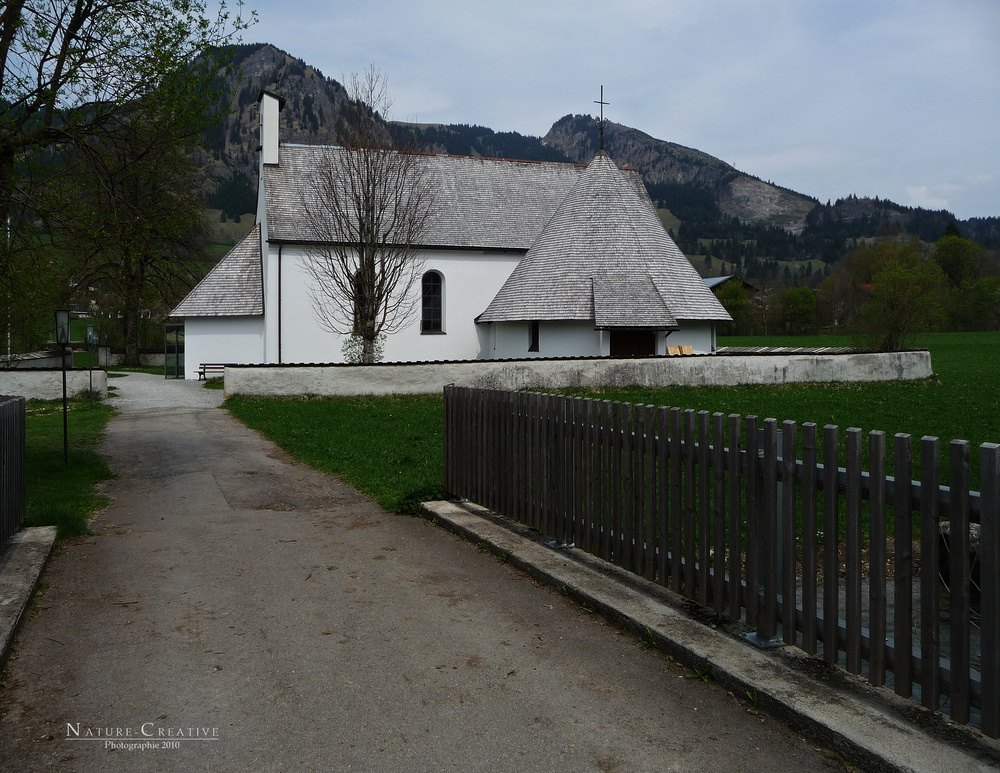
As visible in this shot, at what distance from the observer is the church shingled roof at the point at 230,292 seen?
35062 millimetres

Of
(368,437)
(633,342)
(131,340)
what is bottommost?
(368,437)

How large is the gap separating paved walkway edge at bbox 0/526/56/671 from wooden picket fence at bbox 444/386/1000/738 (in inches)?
152

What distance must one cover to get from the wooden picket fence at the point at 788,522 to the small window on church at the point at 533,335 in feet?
78.9

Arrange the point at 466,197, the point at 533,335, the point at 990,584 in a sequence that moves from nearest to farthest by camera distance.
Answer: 1. the point at 990,584
2. the point at 533,335
3. the point at 466,197

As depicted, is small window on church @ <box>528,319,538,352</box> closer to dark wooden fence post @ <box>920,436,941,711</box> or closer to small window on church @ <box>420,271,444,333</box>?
small window on church @ <box>420,271,444,333</box>

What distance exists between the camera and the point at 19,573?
6.19 metres

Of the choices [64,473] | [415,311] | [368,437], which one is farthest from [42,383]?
[64,473]

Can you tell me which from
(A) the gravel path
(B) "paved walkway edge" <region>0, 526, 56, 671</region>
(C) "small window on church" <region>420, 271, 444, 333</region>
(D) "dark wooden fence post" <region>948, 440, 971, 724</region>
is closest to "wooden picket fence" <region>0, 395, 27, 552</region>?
(B) "paved walkway edge" <region>0, 526, 56, 671</region>

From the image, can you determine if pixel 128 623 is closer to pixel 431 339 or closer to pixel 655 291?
pixel 655 291

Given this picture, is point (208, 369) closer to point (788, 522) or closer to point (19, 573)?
point (19, 573)

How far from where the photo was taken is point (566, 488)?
269 inches

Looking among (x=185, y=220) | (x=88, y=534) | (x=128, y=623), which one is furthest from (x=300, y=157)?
(x=128, y=623)

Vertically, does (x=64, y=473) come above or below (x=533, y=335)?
below

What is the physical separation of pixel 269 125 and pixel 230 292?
747 centimetres
